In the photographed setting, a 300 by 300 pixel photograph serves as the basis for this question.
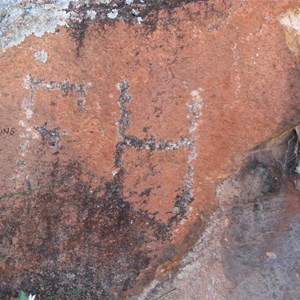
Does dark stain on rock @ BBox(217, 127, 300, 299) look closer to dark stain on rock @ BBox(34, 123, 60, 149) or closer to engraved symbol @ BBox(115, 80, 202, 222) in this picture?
engraved symbol @ BBox(115, 80, 202, 222)

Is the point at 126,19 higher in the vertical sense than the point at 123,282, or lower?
higher

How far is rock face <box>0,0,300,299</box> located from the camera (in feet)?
4.95

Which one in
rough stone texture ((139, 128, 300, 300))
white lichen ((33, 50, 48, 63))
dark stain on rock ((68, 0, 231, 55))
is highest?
dark stain on rock ((68, 0, 231, 55))

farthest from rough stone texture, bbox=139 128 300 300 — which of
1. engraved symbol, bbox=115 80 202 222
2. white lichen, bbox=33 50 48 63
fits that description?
white lichen, bbox=33 50 48 63

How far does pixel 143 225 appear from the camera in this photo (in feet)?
5.46

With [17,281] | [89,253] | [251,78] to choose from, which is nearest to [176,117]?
[251,78]

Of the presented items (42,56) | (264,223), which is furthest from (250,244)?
(42,56)

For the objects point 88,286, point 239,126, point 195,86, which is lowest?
point 88,286

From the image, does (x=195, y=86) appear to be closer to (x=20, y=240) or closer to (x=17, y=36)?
(x=17, y=36)

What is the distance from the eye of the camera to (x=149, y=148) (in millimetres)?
1598

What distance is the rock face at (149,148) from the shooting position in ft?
4.95

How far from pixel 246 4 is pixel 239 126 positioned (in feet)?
1.04

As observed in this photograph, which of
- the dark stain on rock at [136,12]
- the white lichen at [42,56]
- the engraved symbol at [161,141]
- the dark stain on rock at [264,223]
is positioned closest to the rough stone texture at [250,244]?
the dark stain on rock at [264,223]

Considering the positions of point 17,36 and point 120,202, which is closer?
point 17,36
